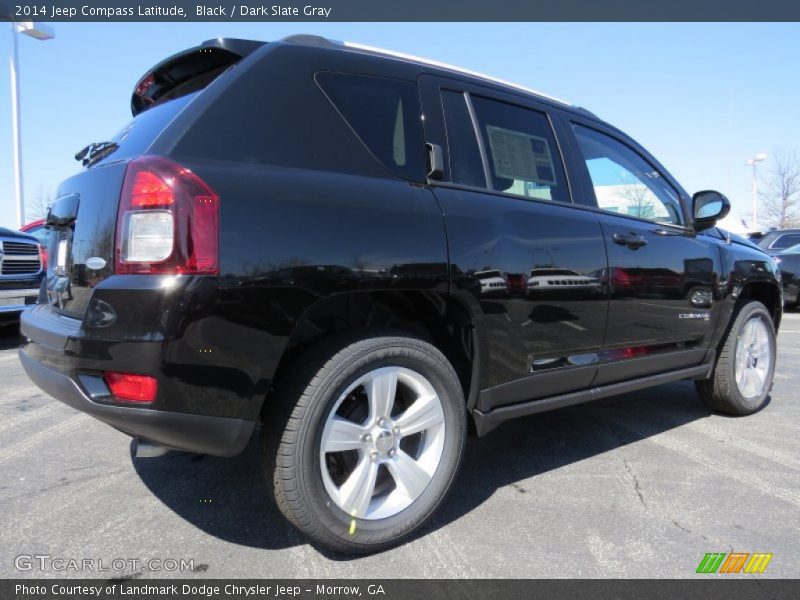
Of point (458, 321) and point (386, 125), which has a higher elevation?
point (386, 125)

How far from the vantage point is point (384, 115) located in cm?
244

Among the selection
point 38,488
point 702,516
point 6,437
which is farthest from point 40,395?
point 702,516

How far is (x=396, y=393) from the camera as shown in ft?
7.88

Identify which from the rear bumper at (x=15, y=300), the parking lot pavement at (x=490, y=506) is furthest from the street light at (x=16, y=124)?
the parking lot pavement at (x=490, y=506)

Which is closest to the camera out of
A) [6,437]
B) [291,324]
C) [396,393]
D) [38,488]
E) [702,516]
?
[291,324]

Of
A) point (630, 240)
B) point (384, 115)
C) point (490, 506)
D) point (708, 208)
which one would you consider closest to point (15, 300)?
point (384, 115)

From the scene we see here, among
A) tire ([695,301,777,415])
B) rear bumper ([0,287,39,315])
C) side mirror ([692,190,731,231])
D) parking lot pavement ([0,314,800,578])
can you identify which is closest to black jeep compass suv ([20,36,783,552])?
parking lot pavement ([0,314,800,578])

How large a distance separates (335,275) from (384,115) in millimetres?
808

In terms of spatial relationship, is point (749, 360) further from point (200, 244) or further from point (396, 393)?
point (200, 244)

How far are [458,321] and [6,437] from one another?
2912 mm

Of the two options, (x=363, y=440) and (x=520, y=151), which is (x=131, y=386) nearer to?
(x=363, y=440)

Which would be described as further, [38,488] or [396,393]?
[38,488]

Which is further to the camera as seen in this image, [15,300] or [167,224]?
[15,300]

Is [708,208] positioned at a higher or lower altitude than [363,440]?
higher
